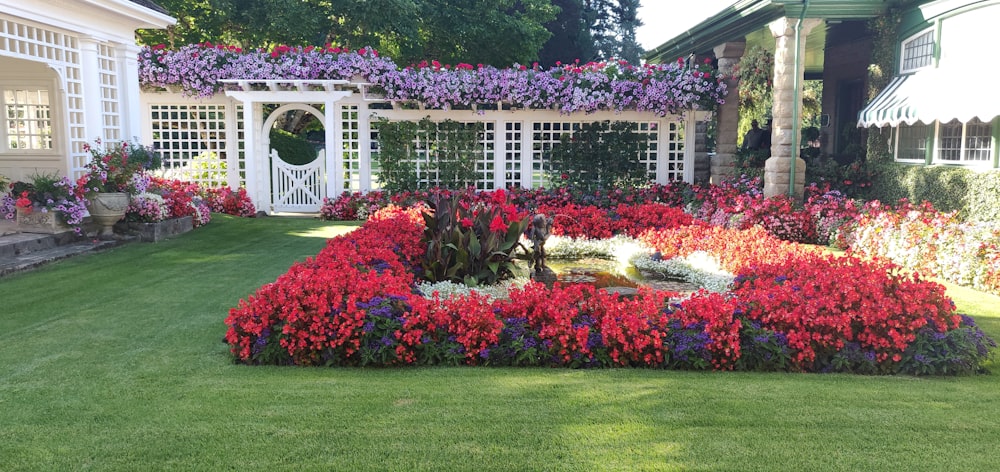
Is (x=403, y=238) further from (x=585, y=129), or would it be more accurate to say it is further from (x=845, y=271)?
(x=585, y=129)

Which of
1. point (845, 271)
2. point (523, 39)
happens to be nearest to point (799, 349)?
point (845, 271)

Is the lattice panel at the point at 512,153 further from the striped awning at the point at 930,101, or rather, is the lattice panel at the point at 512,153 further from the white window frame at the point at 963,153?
the white window frame at the point at 963,153

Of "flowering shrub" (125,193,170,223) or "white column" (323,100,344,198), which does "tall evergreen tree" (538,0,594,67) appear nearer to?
"white column" (323,100,344,198)

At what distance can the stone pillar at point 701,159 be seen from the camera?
51.4 ft

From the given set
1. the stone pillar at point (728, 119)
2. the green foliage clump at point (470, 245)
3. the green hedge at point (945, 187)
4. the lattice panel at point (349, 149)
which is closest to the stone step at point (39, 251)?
the green foliage clump at point (470, 245)

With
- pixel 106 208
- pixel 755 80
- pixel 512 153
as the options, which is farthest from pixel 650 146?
pixel 106 208

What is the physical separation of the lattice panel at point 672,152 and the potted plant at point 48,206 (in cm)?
1020

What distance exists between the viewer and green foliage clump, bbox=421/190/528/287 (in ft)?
24.6

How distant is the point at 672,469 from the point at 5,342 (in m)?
4.71

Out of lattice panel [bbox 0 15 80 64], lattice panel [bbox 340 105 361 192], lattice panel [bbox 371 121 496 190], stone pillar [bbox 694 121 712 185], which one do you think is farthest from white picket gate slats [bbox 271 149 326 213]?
stone pillar [bbox 694 121 712 185]

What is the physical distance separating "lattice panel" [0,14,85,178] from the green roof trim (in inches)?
391

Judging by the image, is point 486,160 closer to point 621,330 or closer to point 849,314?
point 621,330

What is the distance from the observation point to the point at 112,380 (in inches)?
177

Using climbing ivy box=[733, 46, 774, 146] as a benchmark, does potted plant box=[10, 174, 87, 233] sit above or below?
below
